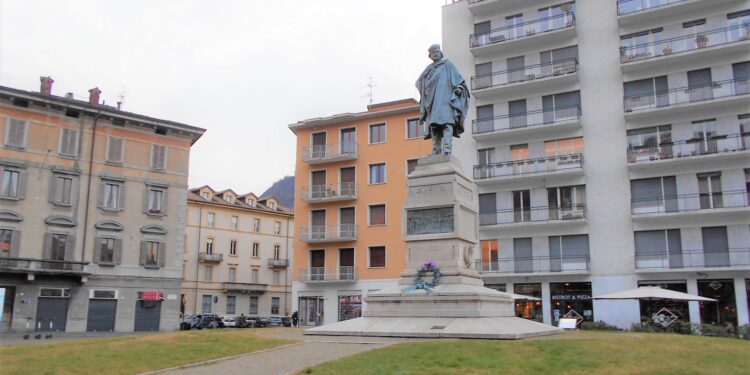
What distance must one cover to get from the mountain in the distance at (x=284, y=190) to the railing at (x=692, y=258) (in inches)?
4168

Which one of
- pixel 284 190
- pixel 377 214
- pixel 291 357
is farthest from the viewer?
pixel 284 190

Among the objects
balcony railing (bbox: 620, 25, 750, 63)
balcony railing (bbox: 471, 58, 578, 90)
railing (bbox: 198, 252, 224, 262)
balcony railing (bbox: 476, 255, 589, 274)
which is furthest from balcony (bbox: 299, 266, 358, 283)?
balcony railing (bbox: 620, 25, 750, 63)

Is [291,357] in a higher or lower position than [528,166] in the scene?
lower

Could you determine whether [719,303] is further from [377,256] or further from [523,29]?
[377,256]

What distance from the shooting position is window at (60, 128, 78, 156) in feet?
141

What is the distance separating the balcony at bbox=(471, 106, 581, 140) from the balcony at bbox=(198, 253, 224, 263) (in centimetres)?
3487

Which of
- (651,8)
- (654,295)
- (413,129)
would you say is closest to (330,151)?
(413,129)

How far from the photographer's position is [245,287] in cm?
6906

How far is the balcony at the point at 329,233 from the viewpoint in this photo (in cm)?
4794

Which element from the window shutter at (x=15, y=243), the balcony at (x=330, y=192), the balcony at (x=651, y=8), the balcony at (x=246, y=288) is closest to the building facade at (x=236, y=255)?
the balcony at (x=246, y=288)

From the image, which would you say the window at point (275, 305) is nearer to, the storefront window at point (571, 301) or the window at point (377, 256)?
the window at point (377, 256)

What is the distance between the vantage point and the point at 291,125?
52438mm

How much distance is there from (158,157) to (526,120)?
2610cm

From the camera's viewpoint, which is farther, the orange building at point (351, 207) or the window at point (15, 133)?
the orange building at point (351, 207)
